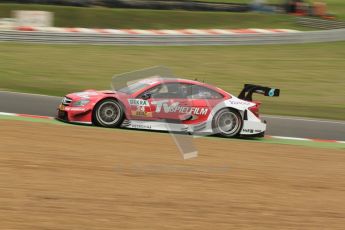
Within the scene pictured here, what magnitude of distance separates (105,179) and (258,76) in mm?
13368

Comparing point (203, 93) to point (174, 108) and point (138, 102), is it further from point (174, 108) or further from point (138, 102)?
point (138, 102)

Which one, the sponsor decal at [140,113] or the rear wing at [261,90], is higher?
the rear wing at [261,90]

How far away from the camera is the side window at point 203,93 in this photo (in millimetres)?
11903

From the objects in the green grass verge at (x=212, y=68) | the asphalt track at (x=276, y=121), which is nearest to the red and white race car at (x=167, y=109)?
the asphalt track at (x=276, y=121)

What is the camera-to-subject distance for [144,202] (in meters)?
6.81

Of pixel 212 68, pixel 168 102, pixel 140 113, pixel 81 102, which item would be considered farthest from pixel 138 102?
pixel 212 68

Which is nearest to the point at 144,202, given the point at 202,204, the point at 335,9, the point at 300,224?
the point at 202,204

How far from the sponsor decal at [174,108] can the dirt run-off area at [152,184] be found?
1.07 meters

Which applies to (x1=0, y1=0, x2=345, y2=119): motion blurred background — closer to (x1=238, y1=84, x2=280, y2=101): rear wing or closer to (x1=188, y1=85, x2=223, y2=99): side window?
(x1=238, y1=84, x2=280, y2=101): rear wing

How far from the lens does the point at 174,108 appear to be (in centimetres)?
1173

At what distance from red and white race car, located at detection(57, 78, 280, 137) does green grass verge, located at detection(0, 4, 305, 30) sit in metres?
15.6

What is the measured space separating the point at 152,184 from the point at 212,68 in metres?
13.8

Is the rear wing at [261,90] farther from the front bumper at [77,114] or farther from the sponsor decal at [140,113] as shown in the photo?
the front bumper at [77,114]

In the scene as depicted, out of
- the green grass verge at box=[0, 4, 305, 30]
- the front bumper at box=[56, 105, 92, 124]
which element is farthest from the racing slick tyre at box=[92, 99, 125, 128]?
the green grass verge at box=[0, 4, 305, 30]
